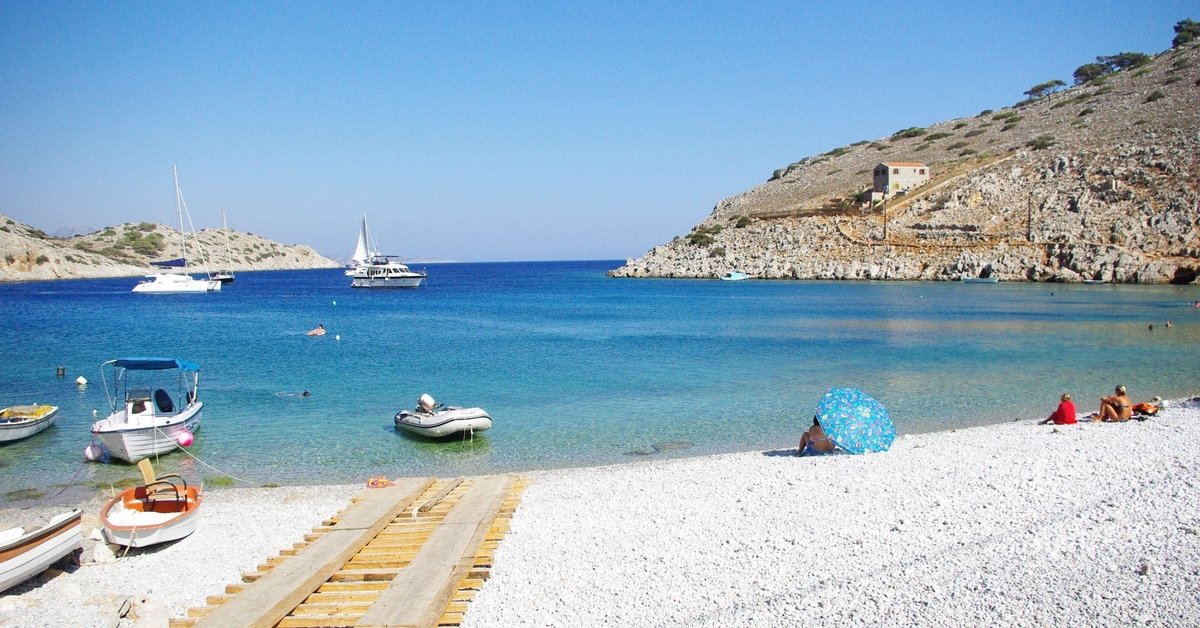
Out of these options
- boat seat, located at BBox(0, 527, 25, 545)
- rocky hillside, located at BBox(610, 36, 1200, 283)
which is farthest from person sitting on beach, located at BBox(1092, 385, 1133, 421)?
rocky hillside, located at BBox(610, 36, 1200, 283)

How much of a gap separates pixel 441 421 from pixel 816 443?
27.6ft

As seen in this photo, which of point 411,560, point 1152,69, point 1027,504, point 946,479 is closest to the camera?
point 411,560

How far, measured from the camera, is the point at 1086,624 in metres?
7.01

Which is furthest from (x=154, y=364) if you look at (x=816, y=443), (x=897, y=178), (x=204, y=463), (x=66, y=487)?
(x=897, y=178)

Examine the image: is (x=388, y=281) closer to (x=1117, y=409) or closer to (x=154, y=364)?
(x=154, y=364)

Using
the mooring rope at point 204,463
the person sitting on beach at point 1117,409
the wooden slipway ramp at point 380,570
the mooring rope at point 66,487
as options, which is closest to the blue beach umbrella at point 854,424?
the person sitting on beach at point 1117,409

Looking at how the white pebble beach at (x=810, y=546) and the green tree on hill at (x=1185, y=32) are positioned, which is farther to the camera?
the green tree on hill at (x=1185, y=32)

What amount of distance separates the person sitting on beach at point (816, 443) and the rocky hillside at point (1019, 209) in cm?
6621

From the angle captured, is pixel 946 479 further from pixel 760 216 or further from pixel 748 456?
pixel 760 216

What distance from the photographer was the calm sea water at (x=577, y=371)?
17625mm

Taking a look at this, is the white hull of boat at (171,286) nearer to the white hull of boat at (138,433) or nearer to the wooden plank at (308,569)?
the white hull of boat at (138,433)

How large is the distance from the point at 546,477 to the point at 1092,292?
5889 centimetres

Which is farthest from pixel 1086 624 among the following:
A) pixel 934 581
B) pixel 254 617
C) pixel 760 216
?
pixel 760 216

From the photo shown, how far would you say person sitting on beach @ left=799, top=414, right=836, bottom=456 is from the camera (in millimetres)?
14578
